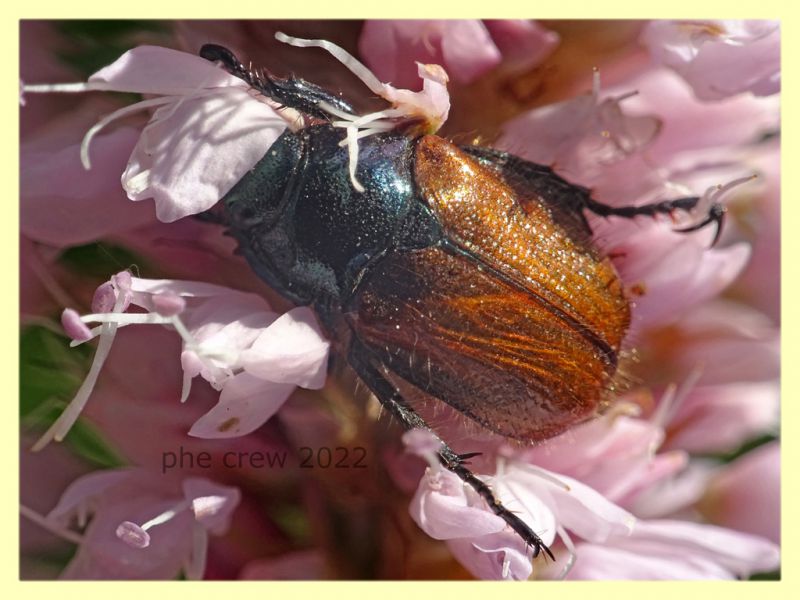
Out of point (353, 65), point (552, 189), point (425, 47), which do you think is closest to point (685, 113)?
point (552, 189)

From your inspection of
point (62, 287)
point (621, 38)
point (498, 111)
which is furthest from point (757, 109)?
point (62, 287)

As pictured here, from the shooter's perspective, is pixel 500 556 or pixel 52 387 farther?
pixel 52 387

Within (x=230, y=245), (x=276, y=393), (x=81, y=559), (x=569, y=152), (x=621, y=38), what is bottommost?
(x=81, y=559)

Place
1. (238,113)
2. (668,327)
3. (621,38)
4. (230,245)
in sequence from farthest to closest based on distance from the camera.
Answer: (668,327) → (621,38) → (230,245) → (238,113)

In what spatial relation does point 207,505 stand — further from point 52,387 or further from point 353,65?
point 353,65

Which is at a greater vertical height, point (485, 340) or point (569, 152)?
point (569, 152)

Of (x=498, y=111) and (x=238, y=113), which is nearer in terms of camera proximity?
(x=238, y=113)

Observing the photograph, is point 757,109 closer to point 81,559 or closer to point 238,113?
point 238,113

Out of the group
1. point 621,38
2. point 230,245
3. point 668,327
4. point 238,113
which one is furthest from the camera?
point 668,327
